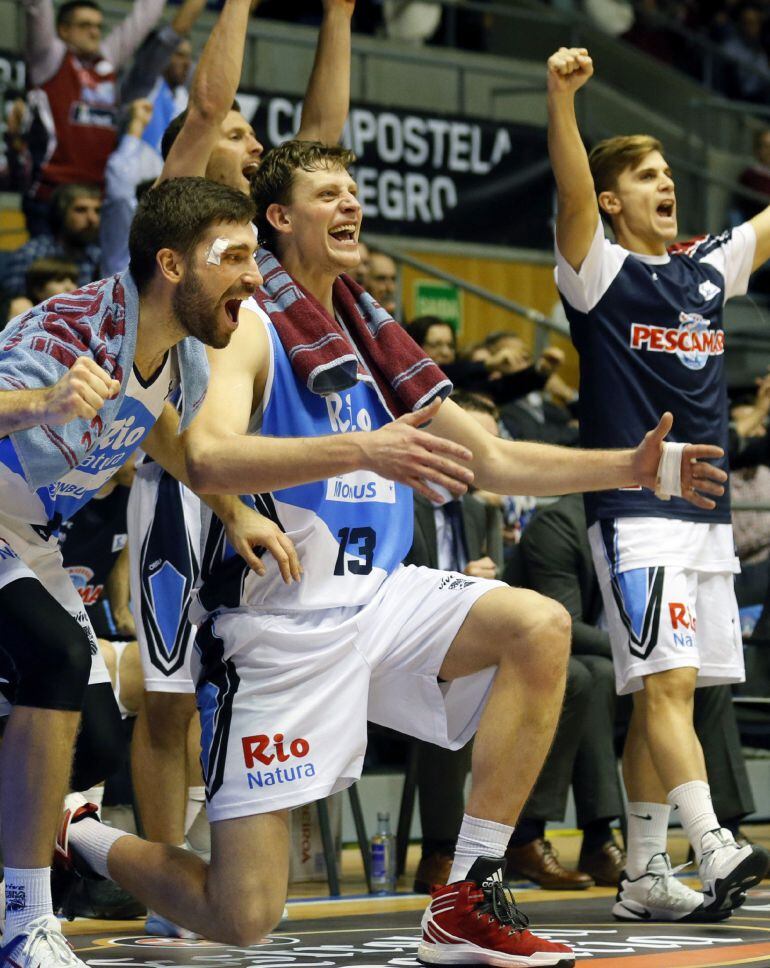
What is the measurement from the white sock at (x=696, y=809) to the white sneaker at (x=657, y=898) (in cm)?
12

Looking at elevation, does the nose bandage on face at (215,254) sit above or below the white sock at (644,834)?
above

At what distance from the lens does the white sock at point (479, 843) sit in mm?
3398

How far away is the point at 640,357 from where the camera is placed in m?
4.64

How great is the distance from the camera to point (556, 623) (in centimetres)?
345

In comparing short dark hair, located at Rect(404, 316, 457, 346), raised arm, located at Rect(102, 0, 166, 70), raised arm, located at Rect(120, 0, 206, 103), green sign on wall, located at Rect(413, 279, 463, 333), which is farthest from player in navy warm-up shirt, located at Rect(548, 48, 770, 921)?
green sign on wall, located at Rect(413, 279, 463, 333)

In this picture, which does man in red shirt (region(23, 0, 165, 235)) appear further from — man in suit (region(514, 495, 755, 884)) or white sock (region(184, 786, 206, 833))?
white sock (region(184, 786, 206, 833))

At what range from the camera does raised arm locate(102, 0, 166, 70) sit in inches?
347

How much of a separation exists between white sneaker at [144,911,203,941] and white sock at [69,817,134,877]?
0.62 metres

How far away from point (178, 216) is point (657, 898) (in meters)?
2.24

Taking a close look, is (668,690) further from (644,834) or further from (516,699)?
(516,699)

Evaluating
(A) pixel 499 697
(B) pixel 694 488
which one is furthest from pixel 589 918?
(B) pixel 694 488

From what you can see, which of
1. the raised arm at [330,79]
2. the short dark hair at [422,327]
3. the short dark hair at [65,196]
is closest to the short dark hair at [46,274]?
the short dark hair at [65,196]

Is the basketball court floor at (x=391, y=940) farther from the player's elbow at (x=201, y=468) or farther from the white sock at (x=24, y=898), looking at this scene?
the player's elbow at (x=201, y=468)

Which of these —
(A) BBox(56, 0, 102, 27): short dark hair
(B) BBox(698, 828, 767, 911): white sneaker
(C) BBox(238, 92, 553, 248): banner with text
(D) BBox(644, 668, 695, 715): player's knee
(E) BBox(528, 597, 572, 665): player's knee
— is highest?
(A) BBox(56, 0, 102, 27): short dark hair
